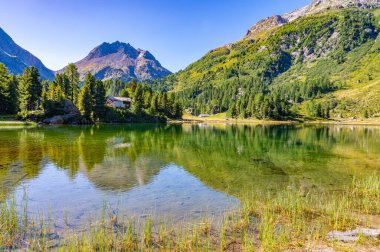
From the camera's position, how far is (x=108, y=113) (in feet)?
449

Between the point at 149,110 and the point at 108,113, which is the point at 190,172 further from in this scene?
the point at 149,110

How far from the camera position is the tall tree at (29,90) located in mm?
107938

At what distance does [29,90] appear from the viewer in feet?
357

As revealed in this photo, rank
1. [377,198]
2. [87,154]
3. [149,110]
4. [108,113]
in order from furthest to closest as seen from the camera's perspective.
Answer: [149,110] < [108,113] < [87,154] < [377,198]

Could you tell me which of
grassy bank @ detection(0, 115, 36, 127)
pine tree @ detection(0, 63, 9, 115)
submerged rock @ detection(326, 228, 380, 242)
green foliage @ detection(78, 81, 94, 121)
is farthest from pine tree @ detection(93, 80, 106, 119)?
submerged rock @ detection(326, 228, 380, 242)

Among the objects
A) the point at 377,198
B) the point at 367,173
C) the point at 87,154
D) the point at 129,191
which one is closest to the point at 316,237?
the point at 377,198

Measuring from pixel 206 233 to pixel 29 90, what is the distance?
117 m

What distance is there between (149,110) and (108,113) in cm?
3424

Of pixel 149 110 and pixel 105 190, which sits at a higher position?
pixel 149 110

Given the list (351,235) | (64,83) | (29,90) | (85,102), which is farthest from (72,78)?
(351,235)

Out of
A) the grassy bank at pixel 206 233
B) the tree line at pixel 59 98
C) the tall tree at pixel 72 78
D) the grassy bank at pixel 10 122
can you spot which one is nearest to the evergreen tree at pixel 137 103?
the tree line at pixel 59 98

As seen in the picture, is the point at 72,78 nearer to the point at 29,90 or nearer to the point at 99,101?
the point at 99,101

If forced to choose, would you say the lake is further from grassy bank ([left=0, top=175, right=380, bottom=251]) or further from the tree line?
the tree line

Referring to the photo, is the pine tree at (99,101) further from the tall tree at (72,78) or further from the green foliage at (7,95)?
the green foliage at (7,95)
